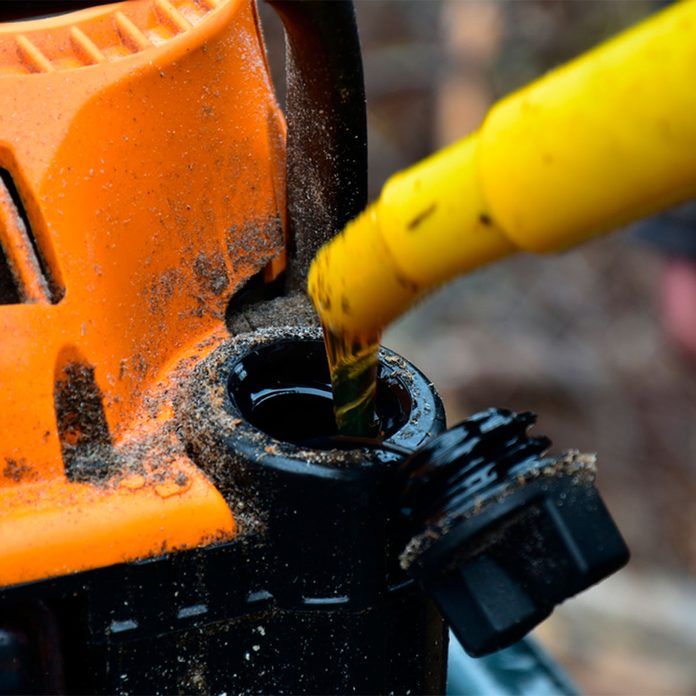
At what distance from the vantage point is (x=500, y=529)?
1.76ft

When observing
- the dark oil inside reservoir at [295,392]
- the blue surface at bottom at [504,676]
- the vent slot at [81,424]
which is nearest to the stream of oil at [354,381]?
the dark oil inside reservoir at [295,392]

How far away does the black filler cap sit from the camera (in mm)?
528

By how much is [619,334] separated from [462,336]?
0.41 m

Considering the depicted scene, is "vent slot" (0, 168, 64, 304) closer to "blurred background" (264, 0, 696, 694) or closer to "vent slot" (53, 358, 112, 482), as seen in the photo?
"vent slot" (53, 358, 112, 482)

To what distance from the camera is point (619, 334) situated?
2.83 meters

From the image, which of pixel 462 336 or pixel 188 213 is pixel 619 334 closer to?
pixel 462 336

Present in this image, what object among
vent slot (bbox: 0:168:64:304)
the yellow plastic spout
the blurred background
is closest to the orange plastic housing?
vent slot (bbox: 0:168:64:304)

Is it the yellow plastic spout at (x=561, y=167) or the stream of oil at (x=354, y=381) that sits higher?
the yellow plastic spout at (x=561, y=167)

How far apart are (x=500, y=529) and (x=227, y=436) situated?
16 cm

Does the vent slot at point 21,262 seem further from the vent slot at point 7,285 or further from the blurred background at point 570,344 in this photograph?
the blurred background at point 570,344

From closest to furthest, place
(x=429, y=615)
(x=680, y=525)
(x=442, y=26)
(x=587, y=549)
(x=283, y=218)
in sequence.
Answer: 1. (x=587, y=549)
2. (x=429, y=615)
3. (x=283, y=218)
4. (x=680, y=525)
5. (x=442, y=26)

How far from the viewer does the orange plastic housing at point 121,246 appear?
1.90ft

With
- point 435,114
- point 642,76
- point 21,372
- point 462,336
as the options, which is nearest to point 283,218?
point 21,372

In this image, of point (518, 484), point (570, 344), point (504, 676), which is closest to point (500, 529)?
point (518, 484)
